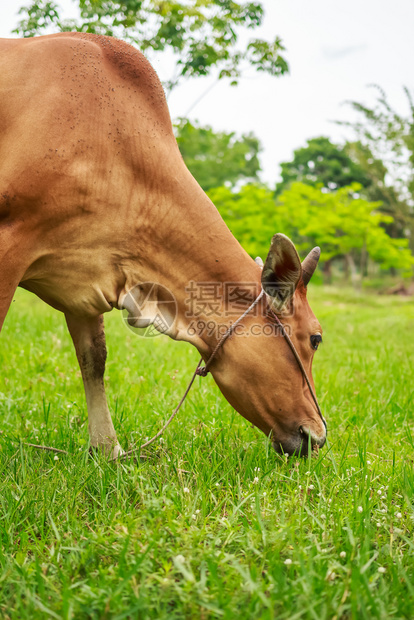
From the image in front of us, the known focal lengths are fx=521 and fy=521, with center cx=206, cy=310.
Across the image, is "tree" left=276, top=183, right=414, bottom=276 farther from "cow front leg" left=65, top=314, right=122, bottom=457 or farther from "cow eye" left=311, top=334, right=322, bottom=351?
"cow eye" left=311, top=334, right=322, bottom=351

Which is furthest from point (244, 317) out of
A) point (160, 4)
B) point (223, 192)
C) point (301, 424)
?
point (223, 192)

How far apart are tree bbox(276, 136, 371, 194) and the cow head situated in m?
38.0

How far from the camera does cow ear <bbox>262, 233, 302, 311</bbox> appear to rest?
2.48 meters

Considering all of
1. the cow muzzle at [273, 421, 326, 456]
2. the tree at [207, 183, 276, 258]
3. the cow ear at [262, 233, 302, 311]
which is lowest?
the cow muzzle at [273, 421, 326, 456]

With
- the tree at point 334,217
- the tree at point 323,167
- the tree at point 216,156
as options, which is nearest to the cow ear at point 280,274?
the tree at point 334,217

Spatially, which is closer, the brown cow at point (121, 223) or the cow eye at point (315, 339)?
the brown cow at point (121, 223)

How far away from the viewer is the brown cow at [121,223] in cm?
221

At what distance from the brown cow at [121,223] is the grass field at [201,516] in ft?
1.28

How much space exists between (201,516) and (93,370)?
4.30ft

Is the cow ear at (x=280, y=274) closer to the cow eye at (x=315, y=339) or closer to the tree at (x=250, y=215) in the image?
the cow eye at (x=315, y=339)

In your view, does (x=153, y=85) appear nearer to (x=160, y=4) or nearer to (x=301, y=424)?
(x=301, y=424)

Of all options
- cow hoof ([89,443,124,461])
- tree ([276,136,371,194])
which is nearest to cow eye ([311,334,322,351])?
cow hoof ([89,443,124,461])

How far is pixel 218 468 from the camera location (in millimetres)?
2602

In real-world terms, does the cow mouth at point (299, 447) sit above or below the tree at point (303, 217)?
below
